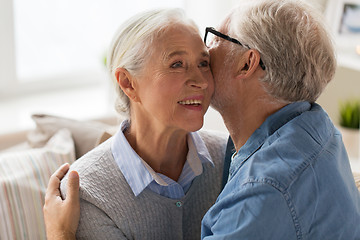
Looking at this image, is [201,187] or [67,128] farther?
[67,128]

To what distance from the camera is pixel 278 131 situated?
138cm

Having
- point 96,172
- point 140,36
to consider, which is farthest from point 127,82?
point 96,172

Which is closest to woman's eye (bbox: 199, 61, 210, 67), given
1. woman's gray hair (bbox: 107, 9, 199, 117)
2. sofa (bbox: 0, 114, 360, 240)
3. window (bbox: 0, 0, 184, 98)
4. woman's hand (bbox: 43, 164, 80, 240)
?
woman's gray hair (bbox: 107, 9, 199, 117)

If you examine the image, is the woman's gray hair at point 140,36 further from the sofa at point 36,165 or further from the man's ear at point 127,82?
the sofa at point 36,165

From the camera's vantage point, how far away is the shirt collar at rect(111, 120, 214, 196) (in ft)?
5.20

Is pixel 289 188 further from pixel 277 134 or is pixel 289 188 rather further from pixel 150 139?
pixel 150 139

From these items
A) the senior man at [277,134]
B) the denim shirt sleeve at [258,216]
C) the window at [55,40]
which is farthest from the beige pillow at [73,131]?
the window at [55,40]

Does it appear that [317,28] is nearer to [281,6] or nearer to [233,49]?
[281,6]

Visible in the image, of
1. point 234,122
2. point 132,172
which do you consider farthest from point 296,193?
point 132,172

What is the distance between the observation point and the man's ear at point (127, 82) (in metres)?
1.59

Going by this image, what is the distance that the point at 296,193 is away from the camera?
49.3 inches

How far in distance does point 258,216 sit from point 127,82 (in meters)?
0.61

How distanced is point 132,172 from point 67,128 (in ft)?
2.09

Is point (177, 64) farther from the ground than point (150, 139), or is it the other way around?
point (177, 64)
